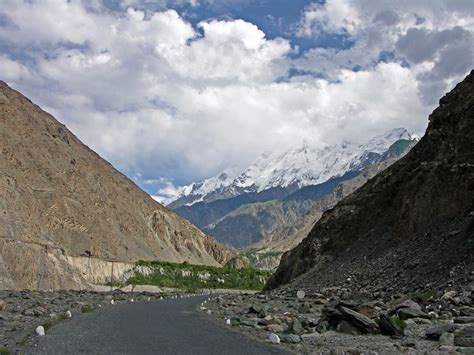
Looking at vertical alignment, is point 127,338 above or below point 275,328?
above

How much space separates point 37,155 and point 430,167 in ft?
412

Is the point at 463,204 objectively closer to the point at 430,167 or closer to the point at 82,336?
the point at 430,167

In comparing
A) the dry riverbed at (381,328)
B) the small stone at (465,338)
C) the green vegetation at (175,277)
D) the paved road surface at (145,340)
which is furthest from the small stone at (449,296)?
the green vegetation at (175,277)

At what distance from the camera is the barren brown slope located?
104250mm

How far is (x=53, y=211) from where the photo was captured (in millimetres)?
145750

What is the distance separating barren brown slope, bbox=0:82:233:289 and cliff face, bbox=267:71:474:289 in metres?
51.4

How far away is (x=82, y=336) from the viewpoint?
78.6 ft

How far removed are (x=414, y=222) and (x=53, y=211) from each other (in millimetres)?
110781

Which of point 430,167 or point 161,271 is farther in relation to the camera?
point 161,271

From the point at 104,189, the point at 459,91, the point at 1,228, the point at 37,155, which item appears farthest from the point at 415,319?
the point at 104,189

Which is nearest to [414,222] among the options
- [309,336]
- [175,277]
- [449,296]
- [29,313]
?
[449,296]

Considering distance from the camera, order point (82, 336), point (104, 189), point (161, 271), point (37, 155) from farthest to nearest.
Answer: point (104, 189) → point (161, 271) → point (37, 155) → point (82, 336)

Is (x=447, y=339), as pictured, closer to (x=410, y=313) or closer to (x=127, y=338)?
(x=410, y=313)

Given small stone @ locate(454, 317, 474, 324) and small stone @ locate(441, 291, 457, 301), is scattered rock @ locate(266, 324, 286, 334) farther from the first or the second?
small stone @ locate(441, 291, 457, 301)
